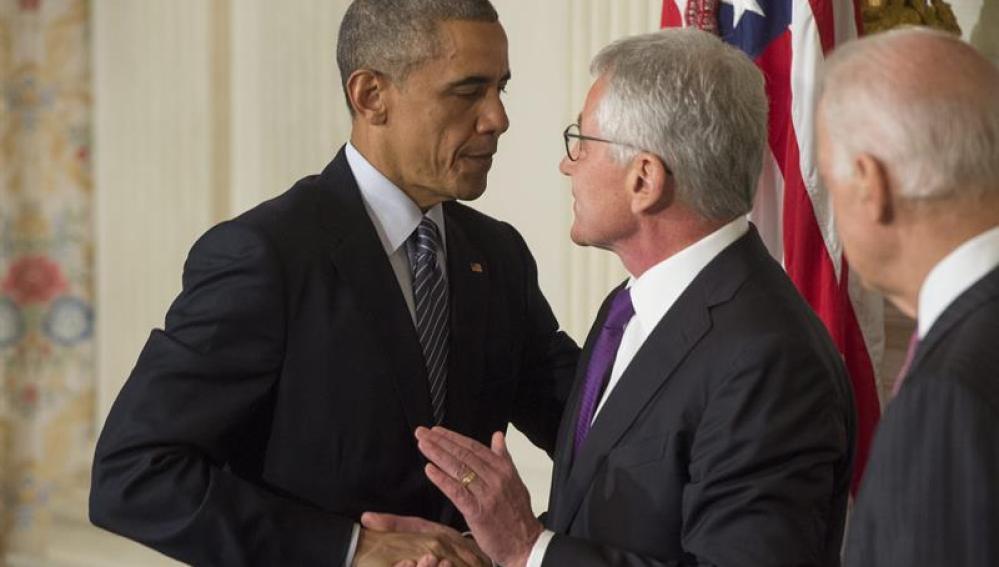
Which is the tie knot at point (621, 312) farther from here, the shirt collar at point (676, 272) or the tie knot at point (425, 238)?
the tie knot at point (425, 238)

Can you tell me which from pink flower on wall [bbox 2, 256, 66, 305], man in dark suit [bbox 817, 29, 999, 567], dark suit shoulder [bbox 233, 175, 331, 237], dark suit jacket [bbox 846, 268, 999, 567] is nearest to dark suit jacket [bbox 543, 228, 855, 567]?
man in dark suit [bbox 817, 29, 999, 567]

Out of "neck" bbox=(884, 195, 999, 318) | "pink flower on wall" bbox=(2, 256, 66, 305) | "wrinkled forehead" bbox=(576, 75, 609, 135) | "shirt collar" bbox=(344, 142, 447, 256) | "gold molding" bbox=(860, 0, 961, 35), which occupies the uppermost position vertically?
"gold molding" bbox=(860, 0, 961, 35)

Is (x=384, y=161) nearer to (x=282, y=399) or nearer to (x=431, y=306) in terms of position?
(x=431, y=306)

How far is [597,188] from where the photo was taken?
2.21m

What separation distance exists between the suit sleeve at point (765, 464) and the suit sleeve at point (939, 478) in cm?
52

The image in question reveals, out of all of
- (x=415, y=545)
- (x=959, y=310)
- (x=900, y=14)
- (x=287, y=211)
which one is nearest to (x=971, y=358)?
(x=959, y=310)

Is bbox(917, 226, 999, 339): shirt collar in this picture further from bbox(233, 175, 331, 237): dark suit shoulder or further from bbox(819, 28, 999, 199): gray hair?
bbox(233, 175, 331, 237): dark suit shoulder

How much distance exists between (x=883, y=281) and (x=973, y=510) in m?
0.29

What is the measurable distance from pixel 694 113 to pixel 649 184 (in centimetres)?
13

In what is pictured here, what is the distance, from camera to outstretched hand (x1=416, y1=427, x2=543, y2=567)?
2.03 meters

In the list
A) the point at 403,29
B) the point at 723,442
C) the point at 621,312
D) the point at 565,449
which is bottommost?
the point at 565,449

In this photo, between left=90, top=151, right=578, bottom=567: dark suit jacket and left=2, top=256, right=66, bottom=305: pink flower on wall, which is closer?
left=90, top=151, right=578, bottom=567: dark suit jacket

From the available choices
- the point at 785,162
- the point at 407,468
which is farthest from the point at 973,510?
the point at 785,162

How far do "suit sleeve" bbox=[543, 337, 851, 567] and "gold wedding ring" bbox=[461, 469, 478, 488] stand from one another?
19 centimetres
